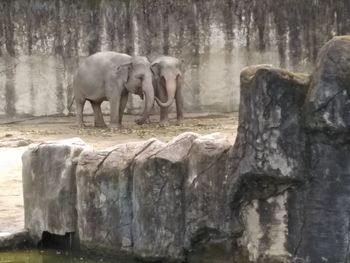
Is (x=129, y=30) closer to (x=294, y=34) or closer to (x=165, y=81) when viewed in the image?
(x=165, y=81)

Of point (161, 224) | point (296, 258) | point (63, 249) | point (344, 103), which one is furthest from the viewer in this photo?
point (63, 249)

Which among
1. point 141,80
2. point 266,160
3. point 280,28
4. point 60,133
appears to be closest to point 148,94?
point 141,80

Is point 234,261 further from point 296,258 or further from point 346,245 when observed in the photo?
point 346,245

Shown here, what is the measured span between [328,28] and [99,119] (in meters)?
4.73

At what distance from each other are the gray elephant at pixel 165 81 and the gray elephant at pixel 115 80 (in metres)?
0.37

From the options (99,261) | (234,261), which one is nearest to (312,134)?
(234,261)

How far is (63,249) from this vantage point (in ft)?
17.9

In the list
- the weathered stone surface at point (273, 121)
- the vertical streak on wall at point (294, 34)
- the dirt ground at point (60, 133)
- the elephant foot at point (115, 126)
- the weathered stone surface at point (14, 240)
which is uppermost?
the vertical streak on wall at point (294, 34)

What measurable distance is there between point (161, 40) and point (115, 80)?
2570 mm

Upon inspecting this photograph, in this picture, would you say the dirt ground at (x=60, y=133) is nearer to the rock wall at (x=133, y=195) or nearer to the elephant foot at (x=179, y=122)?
the elephant foot at (x=179, y=122)

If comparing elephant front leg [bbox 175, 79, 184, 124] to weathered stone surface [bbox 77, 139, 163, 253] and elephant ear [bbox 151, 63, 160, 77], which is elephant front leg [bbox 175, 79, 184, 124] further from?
weathered stone surface [bbox 77, 139, 163, 253]

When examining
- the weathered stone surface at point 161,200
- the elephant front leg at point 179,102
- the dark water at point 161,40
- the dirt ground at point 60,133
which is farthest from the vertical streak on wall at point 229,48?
the weathered stone surface at point 161,200

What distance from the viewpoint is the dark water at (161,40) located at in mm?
14172

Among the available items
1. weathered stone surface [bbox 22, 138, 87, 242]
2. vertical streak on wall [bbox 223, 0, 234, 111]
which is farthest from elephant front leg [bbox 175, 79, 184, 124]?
weathered stone surface [bbox 22, 138, 87, 242]
